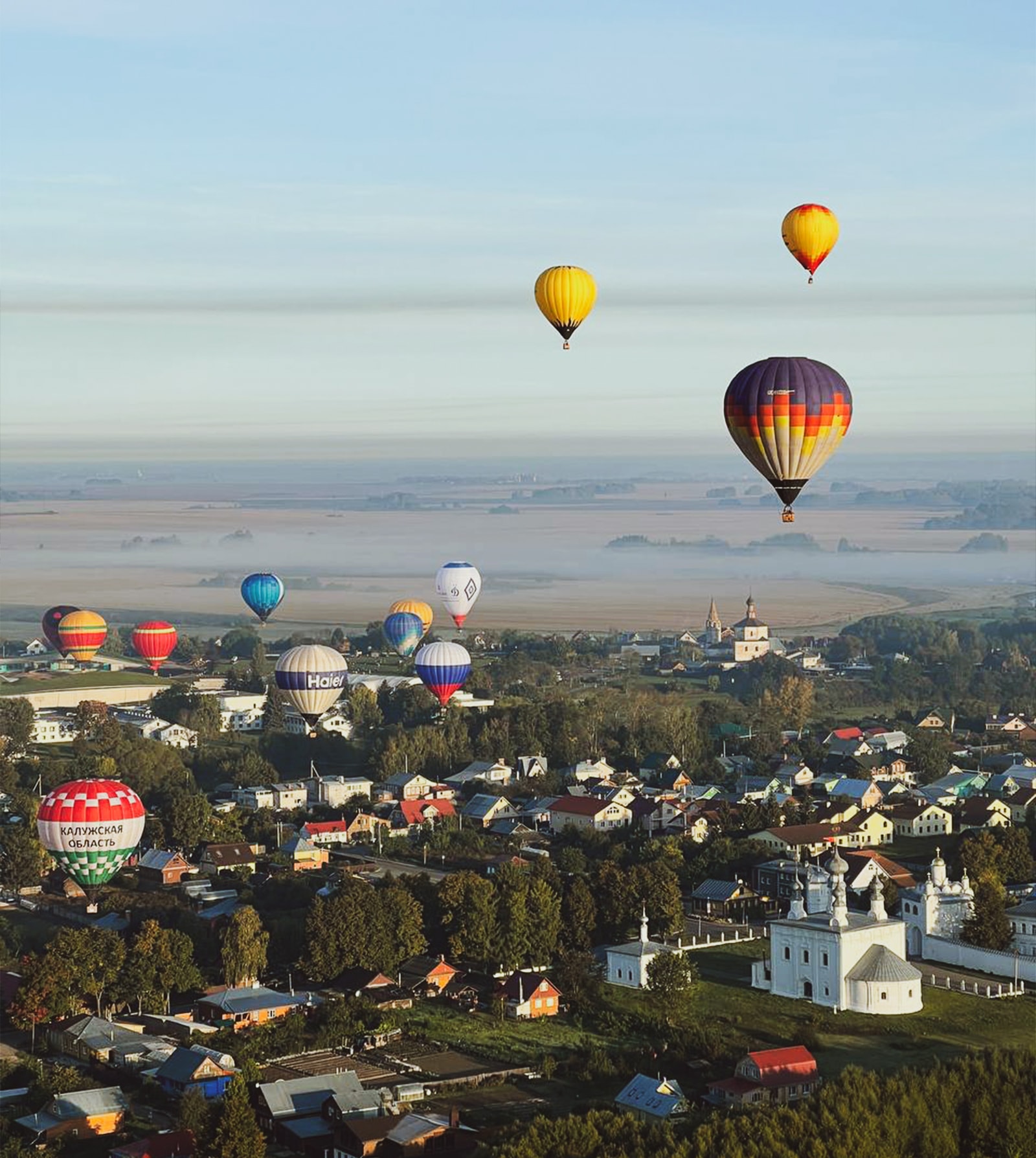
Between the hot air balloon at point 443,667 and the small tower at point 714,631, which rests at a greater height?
the hot air balloon at point 443,667

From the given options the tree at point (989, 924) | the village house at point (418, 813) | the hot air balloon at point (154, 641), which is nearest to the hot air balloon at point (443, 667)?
the village house at point (418, 813)

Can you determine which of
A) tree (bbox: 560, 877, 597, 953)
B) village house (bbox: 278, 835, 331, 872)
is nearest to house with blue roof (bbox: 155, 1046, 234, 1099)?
tree (bbox: 560, 877, 597, 953)

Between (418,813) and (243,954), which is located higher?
(243,954)

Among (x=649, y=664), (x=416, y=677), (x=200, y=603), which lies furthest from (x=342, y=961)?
(x=200, y=603)

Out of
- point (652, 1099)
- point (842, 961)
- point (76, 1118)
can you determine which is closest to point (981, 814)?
point (842, 961)

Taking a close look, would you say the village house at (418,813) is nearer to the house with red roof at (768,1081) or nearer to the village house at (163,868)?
the village house at (163,868)

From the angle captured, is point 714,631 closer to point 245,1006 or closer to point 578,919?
point 578,919

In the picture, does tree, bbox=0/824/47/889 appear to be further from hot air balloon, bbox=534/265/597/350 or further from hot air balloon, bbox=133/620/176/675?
hot air balloon, bbox=133/620/176/675
